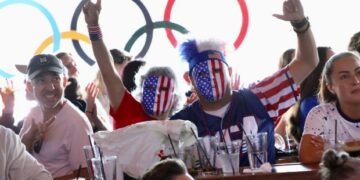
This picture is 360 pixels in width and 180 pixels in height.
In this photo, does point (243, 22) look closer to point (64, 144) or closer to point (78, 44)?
point (78, 44)

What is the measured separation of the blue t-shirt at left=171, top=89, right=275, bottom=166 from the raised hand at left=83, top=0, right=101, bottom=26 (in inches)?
23.4

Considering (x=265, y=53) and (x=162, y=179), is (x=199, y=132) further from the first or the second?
(x=265, y=53)

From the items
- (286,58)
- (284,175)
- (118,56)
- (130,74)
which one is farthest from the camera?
(118,56)

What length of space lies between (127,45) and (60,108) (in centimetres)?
204

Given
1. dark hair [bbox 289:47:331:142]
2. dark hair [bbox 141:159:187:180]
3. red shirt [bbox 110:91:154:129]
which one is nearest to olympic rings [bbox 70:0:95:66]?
dark hair [bbox 289:47:331:142]

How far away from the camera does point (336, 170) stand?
210 centimetres

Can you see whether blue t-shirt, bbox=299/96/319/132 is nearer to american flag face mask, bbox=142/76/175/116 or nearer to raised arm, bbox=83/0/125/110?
american flag face mask, bbox=142/76/175/116

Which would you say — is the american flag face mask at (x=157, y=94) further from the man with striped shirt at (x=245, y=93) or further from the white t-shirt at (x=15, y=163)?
the white t-shirt at (x=15, y=163)

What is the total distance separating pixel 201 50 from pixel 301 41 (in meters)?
0.45

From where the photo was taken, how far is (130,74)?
3.88 meters

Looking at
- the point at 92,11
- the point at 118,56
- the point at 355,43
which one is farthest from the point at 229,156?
the point at 118,56

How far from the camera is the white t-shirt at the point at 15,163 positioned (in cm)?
251

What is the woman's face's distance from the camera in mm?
2926

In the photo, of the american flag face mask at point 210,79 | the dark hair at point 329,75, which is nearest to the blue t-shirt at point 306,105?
the dark hair at point 329,75
